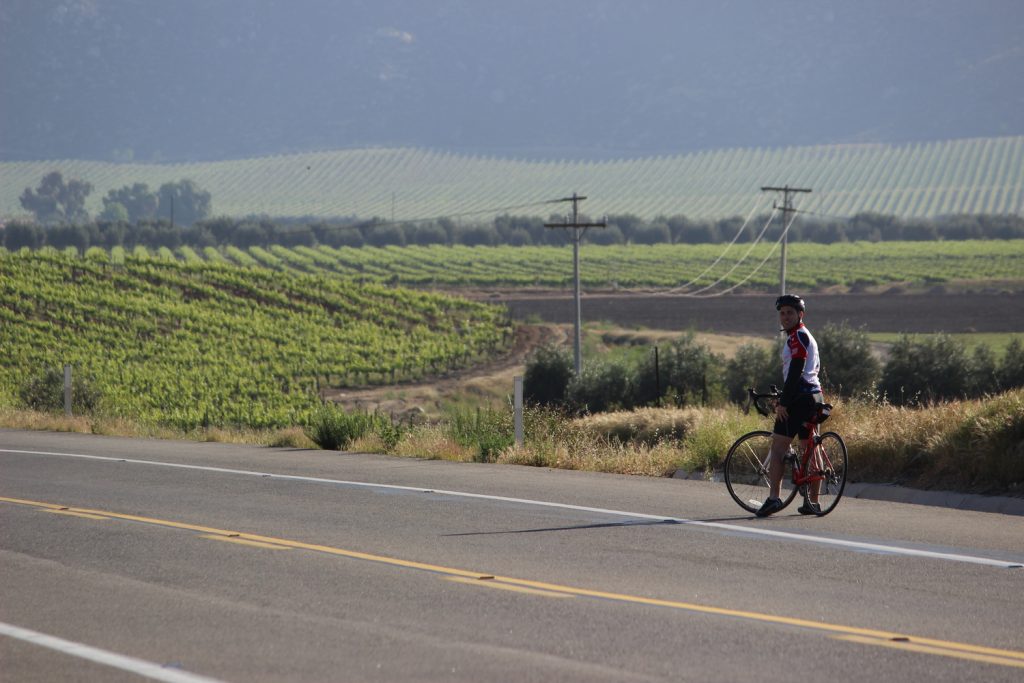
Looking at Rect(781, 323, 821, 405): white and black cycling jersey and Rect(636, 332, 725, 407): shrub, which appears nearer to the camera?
Rect(781, 323, 821, 405): white and black cycling jersey

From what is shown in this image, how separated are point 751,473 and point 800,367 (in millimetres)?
2103

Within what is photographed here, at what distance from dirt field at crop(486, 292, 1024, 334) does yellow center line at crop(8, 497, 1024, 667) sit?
67.6m

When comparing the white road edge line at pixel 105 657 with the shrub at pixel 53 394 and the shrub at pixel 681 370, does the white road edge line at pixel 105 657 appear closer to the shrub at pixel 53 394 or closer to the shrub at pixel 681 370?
the shrub at pixel 53 394

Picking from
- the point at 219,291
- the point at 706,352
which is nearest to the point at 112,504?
the point at 706,352

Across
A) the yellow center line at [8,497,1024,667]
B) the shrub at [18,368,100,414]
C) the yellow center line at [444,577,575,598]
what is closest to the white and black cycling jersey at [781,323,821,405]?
the yellow center line at [8,497,1024,667]

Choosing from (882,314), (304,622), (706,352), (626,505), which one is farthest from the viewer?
(882,314)

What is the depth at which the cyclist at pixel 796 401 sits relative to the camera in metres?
11.5

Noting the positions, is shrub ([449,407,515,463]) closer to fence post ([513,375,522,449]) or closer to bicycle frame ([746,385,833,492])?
fence post ([513,375,522,449])

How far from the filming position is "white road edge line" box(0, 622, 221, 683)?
6.46 meters

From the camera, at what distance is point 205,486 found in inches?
555

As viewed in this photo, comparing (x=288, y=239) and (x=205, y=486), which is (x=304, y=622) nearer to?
(x=205, y=486)

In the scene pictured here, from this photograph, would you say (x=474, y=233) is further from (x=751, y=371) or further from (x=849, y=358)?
(x=849, y=358)

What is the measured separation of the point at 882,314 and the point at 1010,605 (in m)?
79.2

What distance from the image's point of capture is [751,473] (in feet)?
43.7
